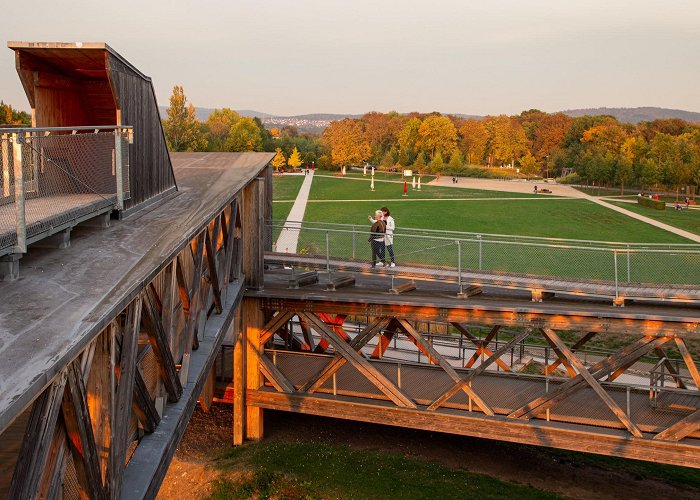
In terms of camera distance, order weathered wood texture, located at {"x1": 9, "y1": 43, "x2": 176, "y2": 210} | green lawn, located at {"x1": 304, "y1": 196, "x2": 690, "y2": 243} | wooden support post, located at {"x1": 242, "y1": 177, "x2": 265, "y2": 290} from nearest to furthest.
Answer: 1. weathered wood texture, located at {"x1": 9, "y1": 43, "x2": 176, "y2": 210}
2. wooden support post, located at {"x1": 242, "y1": 177, "x2": 265, "y2": 290}
3. green lawn, located at {"x1": 304, "y1": 196, "x2": 690, "y2": 243}

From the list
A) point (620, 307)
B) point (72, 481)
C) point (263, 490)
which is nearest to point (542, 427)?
point (620, 307)

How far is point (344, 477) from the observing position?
13.6m

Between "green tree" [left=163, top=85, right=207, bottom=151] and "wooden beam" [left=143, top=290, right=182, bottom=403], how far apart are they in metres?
75.4

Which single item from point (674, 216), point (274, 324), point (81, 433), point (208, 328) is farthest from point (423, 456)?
point (674, 216)

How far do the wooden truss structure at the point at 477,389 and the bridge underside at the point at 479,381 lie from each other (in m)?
0.02

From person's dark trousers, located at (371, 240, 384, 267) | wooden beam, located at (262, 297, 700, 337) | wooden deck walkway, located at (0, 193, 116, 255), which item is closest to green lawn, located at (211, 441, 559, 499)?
wooden beam, located at (262, 297, 700, 337)

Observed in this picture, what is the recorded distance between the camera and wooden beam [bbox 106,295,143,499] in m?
5.30

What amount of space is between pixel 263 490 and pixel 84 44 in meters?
8.25

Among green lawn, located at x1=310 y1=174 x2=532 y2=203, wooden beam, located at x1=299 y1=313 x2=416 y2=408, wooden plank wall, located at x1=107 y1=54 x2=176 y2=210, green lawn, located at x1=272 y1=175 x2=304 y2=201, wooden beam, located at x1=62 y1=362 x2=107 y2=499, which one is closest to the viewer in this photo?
wooden beam, located at x1=62 y1=362 x2=107 y2=499

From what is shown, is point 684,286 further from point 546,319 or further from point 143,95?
point 143,95

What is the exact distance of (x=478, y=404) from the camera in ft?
43.7

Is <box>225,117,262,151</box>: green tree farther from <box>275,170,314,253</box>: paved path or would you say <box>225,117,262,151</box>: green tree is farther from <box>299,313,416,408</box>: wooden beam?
<box>299,313,416,408</box>: wooden beam

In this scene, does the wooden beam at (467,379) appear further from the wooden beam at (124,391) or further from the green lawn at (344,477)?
the wooden beam at (124,391)

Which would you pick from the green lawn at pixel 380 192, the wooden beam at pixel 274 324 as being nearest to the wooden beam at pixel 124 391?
the wooden beam at pixel 274 324
